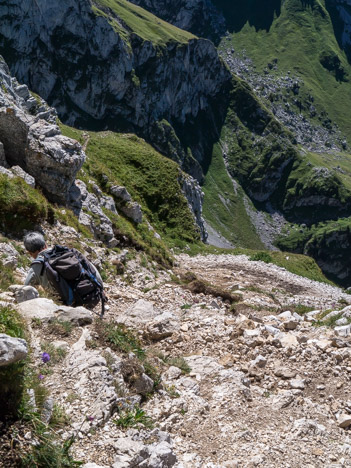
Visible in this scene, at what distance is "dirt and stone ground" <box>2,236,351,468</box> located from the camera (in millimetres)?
5949

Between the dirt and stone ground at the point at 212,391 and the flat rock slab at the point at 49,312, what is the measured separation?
145mm

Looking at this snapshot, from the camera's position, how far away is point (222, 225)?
194 metres

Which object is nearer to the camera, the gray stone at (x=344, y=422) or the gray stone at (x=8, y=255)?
the gray stone at (x=344, y=422)

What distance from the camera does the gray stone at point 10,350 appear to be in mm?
4852

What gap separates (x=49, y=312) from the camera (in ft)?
26.5

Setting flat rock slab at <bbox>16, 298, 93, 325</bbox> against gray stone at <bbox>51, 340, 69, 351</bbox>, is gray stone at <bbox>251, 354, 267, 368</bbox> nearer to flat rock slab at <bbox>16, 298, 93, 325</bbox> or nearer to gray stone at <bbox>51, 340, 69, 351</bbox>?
flat rock slab at <bbox>16, 298, 93, 325</bbox>

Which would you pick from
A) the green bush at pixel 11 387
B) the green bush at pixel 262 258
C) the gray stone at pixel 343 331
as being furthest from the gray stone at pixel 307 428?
the green bush at pixel 262 258

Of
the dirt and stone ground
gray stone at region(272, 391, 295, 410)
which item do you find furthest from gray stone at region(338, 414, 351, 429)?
gray stone at region(272, 391, 295, 410)

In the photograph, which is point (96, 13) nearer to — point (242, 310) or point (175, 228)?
point (175, 228)

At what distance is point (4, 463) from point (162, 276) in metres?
16.1

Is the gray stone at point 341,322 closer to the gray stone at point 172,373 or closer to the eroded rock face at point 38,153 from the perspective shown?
the gray stone at point 172,373

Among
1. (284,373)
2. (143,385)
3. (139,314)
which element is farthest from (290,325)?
(143,385)

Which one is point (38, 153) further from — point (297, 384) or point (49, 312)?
point (297, 384)

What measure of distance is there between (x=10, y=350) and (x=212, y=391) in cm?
508
